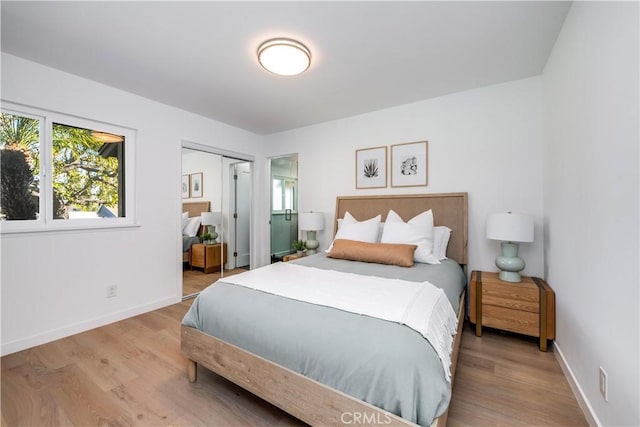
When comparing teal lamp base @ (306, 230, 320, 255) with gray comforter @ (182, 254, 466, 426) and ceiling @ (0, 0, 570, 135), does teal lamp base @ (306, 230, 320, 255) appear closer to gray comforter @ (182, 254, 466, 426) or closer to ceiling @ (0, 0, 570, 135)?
ceiling @ (0, 0, 570, 135)

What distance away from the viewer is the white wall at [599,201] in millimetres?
1064

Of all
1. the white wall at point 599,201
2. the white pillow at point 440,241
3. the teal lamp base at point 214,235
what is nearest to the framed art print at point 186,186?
the teal lamp base at point 214,235

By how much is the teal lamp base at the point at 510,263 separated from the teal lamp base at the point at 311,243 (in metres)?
2.13

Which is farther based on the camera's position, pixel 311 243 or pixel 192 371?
pixel 311 243

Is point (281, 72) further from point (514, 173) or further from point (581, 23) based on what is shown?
point (514, 173)

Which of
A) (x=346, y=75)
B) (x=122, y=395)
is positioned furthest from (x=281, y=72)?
(x=122, y=395)

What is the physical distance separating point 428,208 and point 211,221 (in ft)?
9.90

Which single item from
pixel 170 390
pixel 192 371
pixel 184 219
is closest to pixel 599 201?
pixel 192 371

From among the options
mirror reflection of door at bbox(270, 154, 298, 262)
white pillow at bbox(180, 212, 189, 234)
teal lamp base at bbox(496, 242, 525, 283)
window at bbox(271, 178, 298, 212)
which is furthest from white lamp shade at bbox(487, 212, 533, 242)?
window at bbox(271, 178, 298, 212)

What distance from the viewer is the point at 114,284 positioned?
2.71 m

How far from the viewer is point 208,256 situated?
3934mm

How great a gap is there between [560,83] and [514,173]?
89 cm

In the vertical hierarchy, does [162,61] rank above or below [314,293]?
above

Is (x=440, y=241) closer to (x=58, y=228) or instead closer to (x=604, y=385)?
(x=604, y=385)
